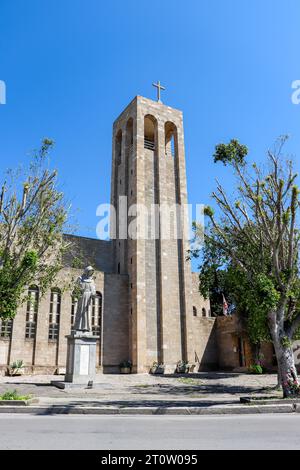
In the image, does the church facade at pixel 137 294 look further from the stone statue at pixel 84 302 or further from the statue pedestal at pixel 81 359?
the statue pedestal at pixel 81 359

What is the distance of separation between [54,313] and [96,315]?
3.11m

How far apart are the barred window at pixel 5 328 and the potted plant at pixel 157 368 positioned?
9776 millimetres

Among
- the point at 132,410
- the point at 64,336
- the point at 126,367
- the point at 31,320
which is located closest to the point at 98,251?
the point at 31,320

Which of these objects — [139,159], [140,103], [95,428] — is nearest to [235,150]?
[95,428]

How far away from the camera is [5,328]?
80.7 ft

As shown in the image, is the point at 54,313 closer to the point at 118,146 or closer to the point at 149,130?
the point at 118,146

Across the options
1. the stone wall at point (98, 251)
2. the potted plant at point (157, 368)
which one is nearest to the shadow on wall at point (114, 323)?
the potted plant at point (157, 368)

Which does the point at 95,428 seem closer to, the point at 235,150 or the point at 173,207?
the point at 235,150

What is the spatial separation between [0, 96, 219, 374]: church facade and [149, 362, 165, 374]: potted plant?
15.9 inches

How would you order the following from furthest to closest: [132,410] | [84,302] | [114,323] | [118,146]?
[118,146]
[114,323]
[84,302]
[132,410]

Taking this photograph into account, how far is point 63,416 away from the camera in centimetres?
886

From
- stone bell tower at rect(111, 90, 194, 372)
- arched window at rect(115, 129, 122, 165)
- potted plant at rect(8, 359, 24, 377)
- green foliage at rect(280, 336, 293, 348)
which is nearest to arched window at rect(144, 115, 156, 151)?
stone bell tower at rect(111, 90, 194, 372)

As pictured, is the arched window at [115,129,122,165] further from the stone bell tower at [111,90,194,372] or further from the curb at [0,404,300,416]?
the curb at [0,404,300,416]

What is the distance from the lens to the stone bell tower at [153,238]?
2841 centimetres
